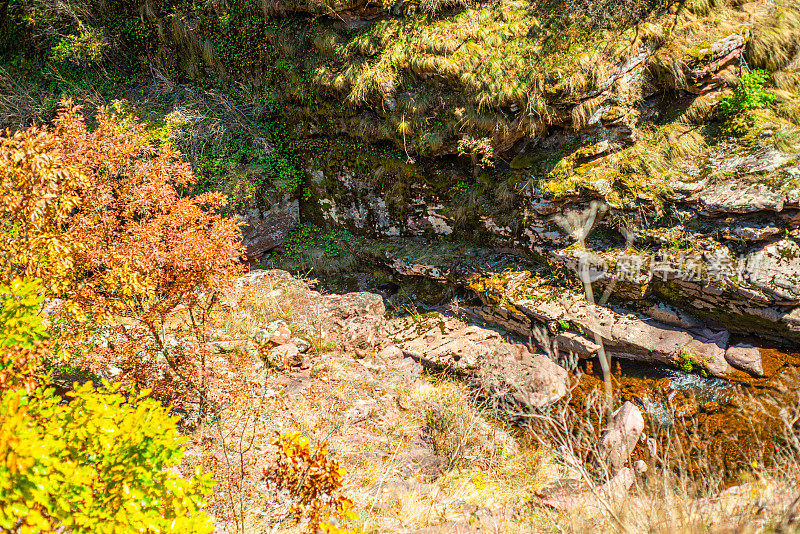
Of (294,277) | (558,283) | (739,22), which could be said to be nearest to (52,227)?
(294,277)

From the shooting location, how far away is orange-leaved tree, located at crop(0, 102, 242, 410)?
3037 millimetres

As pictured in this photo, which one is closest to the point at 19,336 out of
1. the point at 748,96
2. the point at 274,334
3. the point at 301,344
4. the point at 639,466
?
the point at 274,334

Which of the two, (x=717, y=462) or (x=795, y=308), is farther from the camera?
(x=795, y=308)

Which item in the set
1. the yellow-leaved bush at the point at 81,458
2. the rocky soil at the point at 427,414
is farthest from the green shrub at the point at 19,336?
the rocky soil at the point at 427,414

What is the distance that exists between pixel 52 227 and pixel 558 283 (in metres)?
6.38

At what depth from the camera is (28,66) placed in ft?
28.9

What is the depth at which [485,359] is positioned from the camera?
620cm

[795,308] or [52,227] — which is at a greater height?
[52,227]

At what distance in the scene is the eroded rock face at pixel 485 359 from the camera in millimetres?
5637

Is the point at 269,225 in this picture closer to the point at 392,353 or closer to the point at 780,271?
the point at 392,353

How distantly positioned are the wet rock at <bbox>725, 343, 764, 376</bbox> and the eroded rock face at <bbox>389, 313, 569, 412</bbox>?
2135 millimetres

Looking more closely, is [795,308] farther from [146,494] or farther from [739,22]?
[146,494]

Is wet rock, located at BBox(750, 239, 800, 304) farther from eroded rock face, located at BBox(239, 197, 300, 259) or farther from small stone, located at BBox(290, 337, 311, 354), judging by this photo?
eroded rock face, located at BBox(239, 197, 300, 259)

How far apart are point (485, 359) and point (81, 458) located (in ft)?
16.7
